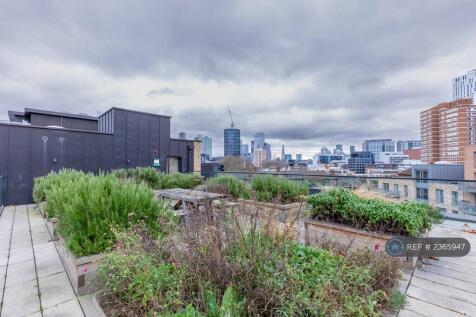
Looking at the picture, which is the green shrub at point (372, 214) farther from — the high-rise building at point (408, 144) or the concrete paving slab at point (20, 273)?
the high-rise building at point (408, 144)

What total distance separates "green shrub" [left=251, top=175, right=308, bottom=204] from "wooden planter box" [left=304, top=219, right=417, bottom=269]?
59.6 inches

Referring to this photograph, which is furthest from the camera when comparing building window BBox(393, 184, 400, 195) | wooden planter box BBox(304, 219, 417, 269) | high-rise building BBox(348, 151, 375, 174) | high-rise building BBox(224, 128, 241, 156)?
high-rise building BBox(224, 128, 241, 156)

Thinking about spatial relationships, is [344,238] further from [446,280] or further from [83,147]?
[83,147]

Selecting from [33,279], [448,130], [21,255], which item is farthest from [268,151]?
[33,279]

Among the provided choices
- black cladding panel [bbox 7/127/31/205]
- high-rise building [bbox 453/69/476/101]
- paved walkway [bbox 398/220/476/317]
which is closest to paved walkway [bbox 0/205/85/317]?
paved walkway [bbox 398/220/476/317]

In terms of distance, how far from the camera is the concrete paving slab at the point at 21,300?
5.67 feet

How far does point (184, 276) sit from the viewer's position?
1.47m

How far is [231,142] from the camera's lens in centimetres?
3127

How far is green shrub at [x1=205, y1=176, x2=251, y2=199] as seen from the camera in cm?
504

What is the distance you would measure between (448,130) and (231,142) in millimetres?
35402

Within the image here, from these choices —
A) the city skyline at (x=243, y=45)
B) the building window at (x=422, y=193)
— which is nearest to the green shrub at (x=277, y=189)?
the building window at (x=422, y=193)

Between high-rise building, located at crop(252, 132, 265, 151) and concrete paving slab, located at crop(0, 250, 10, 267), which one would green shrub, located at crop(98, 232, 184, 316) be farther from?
high-rise building, located at crop(252, 132, 265, 151)

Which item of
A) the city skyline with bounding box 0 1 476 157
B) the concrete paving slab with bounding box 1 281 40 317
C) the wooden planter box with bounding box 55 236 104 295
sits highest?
the city skyline with bounding box 0 1 476 157

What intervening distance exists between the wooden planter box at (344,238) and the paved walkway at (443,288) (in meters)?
0.22
